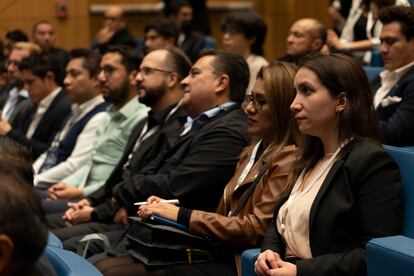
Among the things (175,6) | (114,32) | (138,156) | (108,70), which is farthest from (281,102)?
(114,32)

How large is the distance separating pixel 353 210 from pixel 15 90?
16.1 ft

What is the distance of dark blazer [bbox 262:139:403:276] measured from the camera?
99.5 inches

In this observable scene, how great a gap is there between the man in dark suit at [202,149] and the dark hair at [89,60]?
140 cm

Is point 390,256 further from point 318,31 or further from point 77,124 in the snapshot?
point 318,31

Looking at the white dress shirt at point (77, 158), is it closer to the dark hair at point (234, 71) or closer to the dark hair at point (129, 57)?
the dark hair at point (129, 57)

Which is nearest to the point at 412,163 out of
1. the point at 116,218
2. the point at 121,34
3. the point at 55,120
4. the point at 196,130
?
the point at 196,130

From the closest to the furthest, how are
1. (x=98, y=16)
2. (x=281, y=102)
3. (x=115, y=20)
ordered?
(x=281, y=102) → (x=115, y=20) → (x=98, y=16)

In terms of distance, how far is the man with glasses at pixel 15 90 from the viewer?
6605 millimetres

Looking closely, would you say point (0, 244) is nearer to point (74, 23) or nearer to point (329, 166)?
point (329, 166)

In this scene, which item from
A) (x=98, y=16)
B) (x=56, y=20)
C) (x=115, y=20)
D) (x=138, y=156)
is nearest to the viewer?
(x=138, y=156)

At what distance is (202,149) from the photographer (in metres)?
3.59

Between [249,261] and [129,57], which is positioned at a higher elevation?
[129,57]

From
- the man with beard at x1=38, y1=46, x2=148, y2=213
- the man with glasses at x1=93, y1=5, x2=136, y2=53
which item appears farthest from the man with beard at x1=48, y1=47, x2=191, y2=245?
the man with glasses at x1=93, y1=5, x2=136, y2=53

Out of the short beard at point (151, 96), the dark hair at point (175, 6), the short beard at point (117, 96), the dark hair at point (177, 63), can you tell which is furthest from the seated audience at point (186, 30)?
the short beard at point (151, 96)
